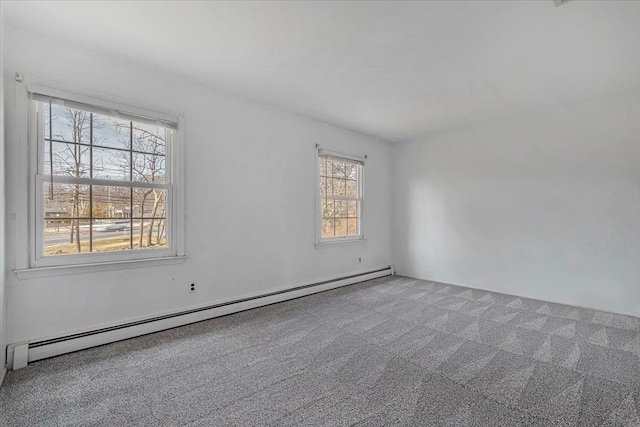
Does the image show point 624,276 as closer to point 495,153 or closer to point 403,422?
point 495,153

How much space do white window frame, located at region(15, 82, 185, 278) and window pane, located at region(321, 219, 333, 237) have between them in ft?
6.86

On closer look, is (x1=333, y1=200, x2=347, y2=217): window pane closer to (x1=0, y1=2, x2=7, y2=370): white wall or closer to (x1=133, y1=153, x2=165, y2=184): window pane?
(x1=133, y1=153, x2=165, y2=184): window pane

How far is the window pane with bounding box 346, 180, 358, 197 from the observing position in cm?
494

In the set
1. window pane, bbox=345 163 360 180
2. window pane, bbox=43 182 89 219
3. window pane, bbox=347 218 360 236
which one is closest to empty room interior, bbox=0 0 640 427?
window pane, bbox=43 182 89 219

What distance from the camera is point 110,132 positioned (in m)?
2.66

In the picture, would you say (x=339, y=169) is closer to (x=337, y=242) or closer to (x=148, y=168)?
(x=337, y=242)

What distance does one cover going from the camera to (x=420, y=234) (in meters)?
5.18

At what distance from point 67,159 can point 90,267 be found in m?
0.94

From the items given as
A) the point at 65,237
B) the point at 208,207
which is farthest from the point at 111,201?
the point at 208,207

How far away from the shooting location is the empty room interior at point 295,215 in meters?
1.92

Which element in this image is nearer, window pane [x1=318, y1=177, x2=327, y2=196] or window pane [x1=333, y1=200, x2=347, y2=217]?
window pane [x1=318, y1=177, x2=327, y2=196]

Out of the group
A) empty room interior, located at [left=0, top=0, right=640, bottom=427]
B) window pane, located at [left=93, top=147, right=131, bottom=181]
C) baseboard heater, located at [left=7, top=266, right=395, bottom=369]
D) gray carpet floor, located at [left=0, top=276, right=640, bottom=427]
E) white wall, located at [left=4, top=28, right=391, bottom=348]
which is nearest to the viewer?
gray carpet floor, located at [left=0, top=276, right=640, bottom=427]

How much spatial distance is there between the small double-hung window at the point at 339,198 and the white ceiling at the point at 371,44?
51.8 inches

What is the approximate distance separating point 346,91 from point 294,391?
2.92 metres
